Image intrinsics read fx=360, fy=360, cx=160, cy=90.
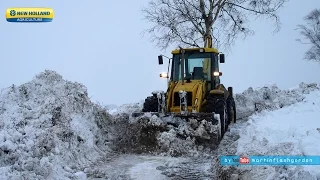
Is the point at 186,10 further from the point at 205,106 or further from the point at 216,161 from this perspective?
the point at 216,161

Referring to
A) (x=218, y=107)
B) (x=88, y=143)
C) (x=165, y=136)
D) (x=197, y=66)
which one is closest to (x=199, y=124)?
(x=165, y=136)

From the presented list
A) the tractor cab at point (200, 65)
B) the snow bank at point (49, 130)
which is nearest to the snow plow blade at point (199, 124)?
the snow bank at point (49, 130)

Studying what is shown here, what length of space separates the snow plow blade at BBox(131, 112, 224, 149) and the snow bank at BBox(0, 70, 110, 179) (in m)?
1.46

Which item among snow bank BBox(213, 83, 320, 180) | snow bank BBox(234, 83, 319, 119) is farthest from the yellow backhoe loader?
snow bank BBox(234, 83, 319, 119)

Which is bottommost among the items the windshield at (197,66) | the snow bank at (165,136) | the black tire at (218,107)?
the snow bank at (165,136)

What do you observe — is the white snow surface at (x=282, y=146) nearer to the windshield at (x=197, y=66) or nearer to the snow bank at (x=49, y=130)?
the windshield at (x=197, y=66)

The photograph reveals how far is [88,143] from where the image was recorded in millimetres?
7746

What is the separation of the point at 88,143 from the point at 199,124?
249 centimetres

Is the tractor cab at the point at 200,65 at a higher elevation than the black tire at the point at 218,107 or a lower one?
higher

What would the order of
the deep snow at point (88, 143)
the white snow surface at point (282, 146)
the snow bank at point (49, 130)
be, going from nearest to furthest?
the white snow surface at point (282, 146)
the deep snow at point (88, 143)
the snow bank at point (49, 130)

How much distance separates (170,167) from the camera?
22.0 ft

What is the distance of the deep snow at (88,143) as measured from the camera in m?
5.48

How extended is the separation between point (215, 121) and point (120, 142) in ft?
7.58

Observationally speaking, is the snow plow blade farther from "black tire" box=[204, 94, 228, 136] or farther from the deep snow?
"black tire" box=[204, 94, 228, 136]
